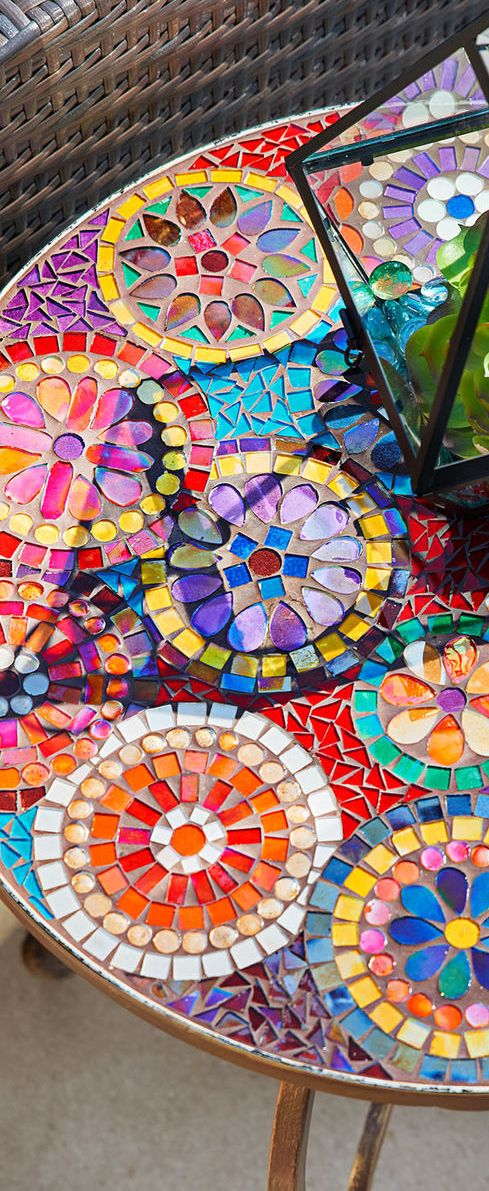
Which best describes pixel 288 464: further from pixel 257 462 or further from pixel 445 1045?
pixel 445 1045

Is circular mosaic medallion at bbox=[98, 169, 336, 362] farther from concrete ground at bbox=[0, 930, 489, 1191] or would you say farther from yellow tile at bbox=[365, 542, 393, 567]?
concrete ground at bbox=[0, 930, 489, 1191]

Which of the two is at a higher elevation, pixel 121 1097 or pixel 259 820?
pixel 259 820

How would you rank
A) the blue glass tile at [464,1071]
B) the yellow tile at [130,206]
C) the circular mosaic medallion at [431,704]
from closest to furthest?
the blue glass tile at [464,1071], the circular mosaic medallion at [431,704], the yellow tile at [130,206]

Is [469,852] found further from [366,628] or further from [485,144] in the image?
[485,144]

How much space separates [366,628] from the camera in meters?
0.80

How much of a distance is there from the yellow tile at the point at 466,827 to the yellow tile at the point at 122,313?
0.44 meters

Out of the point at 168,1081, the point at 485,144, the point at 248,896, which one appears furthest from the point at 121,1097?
the point at 485,144

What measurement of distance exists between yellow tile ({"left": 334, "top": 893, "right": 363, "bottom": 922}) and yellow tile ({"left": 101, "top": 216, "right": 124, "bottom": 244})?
21.1 inches

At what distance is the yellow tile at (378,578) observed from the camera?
2.67 feet

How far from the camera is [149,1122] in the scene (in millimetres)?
1286

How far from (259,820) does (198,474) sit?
0.85 feet

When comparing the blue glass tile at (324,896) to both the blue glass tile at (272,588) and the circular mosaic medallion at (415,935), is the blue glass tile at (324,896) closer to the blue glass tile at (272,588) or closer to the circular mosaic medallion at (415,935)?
the circular mosaic medallion at (415,935)

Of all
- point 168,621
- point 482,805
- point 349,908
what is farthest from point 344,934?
point 168,621

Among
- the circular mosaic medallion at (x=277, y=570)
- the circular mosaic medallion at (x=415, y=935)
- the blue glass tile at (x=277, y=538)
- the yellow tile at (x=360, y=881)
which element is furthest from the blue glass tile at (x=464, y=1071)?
the blue glass tile at (x=277, y=538)
